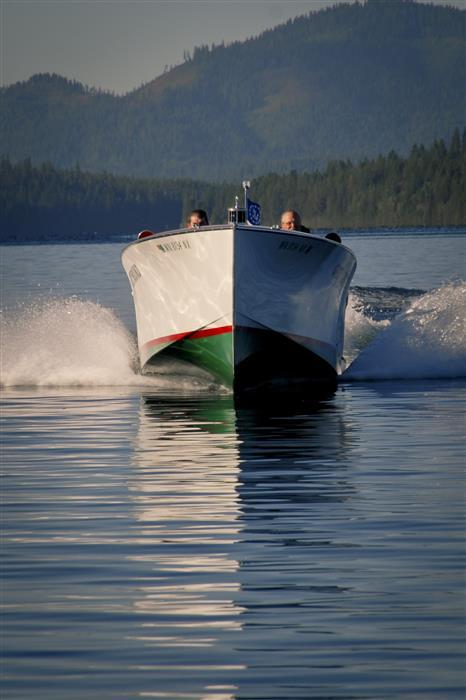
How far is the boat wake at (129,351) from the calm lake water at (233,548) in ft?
9.41

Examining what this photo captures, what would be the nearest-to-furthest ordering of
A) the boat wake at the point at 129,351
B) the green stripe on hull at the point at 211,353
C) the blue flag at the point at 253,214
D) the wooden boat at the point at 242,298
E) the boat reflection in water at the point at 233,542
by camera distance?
the boat reflection in water at the point at 233,542 → the wooden boat at the point at 242,298 → the blue flag at the point at 253,214 → the green stripe on hull at the point at 211,353 → the boat wake at the point at 129,351

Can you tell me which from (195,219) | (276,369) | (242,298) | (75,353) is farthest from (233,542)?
(75,353)

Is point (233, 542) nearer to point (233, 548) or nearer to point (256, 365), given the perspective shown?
point (233, 548)

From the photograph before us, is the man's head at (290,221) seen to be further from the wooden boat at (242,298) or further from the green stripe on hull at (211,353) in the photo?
the green stripe on hull at (211,353)

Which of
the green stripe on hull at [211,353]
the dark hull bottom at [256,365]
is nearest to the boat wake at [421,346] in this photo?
the dark hull bottom at [256,365]

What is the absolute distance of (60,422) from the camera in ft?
59.5

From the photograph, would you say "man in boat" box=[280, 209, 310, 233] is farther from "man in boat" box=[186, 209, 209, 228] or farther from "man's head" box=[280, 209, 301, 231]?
"man in boat" box=[186, 209, 209, 228]

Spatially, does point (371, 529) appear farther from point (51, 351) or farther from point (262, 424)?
point (51, 351)

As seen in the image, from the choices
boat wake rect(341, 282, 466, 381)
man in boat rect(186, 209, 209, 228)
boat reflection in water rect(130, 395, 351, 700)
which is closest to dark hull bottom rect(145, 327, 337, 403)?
man in boat rect(186, 209, 209, 228)

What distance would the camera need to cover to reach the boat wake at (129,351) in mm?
24297

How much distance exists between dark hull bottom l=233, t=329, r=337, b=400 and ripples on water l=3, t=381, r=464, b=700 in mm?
3408

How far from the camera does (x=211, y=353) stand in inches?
811

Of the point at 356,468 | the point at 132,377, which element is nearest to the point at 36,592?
the point at 356,468

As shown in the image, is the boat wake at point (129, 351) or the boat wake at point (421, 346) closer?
the boat wake at point (129, 351)
